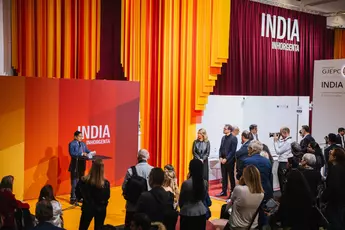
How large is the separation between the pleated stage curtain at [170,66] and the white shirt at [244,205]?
16.1 ft

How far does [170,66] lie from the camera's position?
31.2 feet

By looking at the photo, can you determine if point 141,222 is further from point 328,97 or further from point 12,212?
point 328,97

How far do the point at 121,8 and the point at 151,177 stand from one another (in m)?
6.61

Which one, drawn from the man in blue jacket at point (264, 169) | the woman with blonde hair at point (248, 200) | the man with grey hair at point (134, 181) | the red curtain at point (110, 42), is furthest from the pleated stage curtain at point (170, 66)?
the woman with blonde hair at point (248, 200)

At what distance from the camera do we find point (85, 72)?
9711 millimetres

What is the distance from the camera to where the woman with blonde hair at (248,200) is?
429 centimetres

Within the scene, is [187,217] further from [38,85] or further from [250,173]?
[38,85]

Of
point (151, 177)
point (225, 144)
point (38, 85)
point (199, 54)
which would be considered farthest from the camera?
point (199, 54)

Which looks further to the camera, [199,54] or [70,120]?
[199,54]

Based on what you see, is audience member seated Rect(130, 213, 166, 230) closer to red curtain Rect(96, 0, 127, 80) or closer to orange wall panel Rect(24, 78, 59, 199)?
orange wall panel Rect(24, 78, 59, 199)

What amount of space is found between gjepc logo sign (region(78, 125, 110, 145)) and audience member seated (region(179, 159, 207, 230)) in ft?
14.7

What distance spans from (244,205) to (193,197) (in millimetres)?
496

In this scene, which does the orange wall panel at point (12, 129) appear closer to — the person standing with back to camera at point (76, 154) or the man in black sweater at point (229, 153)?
the person standing with back to camera at point (76, 154)

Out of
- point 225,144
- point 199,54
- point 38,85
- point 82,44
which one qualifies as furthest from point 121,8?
point 225,144
